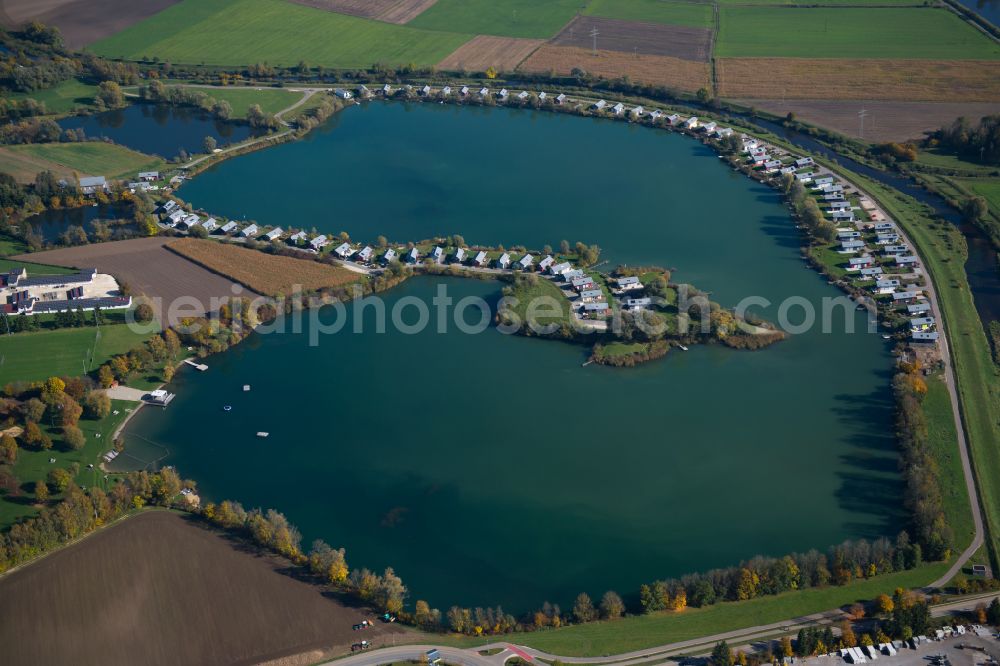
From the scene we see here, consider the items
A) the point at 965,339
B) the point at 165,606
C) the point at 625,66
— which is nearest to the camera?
the point at 165,606

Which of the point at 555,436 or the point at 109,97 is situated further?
the point at 109,97

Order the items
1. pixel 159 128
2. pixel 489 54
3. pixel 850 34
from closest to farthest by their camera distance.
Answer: pixel 159 128 < pixel 850 34 < pixel 489 54

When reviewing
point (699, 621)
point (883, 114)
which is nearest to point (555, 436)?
point (699, 621)

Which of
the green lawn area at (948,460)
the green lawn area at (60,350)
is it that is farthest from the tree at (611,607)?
the green lawn area at (60,350)

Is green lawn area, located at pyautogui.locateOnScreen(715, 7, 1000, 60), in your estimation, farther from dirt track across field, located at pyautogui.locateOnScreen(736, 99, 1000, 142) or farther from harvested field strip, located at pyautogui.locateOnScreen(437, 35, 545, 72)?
harvested field strip, located at pyautogui.locateOnScreen(437, 35, 545, 72)

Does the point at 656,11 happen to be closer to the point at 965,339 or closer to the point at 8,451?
the point at 965,339

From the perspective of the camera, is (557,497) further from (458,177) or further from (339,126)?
(339,126)

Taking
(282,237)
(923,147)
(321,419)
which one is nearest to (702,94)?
(923,147)
